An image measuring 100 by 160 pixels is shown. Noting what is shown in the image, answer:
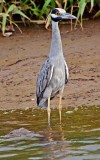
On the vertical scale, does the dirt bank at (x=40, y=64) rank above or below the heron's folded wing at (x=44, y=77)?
below

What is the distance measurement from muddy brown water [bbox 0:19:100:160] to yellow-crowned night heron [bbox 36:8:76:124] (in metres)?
0.33

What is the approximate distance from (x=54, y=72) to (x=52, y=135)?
1188mm

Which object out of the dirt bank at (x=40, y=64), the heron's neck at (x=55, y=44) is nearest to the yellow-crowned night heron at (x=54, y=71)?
the heron's neck at (x=55, y=44)

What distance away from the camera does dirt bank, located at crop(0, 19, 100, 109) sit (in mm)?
10682

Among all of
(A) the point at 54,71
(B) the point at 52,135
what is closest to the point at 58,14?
(A) the point at 54,71

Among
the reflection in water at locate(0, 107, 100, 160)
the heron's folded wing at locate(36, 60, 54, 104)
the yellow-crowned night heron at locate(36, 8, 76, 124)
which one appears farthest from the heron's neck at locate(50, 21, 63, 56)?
the reflection in water at locate(0, 107, 100, 160)

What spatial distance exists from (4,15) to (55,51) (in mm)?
2532

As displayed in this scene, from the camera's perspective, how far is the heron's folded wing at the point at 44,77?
984 cm

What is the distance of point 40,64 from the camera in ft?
38.8

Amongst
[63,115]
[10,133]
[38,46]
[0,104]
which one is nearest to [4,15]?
[38,46]

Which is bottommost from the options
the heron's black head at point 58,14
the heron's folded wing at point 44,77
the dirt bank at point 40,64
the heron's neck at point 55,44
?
the dirt bank at point 40,64

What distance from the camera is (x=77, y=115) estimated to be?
9.75 m

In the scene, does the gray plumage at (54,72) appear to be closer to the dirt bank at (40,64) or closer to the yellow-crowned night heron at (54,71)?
the yellow-crowned night heron at (54,71)

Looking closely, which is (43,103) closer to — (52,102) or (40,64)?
(52,102)
